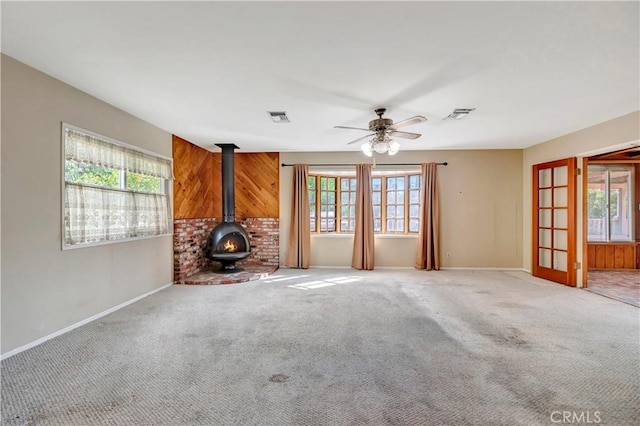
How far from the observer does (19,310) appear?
2.55 metres

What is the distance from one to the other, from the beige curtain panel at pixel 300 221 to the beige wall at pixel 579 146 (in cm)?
453

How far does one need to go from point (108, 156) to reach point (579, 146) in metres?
6.90

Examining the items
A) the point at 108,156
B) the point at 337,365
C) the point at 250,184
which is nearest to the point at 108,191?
the point at 108,156

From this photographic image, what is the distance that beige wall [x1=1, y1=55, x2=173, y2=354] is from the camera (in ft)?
8.16

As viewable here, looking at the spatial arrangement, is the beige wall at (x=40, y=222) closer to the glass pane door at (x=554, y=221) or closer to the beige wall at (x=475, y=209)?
the beige wall at (x=475, y=209)

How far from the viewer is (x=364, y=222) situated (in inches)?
237

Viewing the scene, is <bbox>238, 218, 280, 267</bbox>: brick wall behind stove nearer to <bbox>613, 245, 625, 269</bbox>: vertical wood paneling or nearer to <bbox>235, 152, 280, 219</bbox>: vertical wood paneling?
<bbox>235, 152, 280, 219</bbox>: vertical wood paneling

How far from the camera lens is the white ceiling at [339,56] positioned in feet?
6.14

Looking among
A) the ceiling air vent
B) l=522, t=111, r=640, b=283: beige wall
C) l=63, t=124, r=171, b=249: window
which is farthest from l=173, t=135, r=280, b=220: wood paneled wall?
l=522, t=111, r=640, b=283: beige wall

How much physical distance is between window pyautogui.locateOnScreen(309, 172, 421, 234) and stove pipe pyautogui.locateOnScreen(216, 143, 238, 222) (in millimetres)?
1749

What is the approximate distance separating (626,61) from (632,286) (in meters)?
4.31

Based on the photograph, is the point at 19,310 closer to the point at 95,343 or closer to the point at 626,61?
the point at 95,343

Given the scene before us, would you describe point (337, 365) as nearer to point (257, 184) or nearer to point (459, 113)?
point (459, 113)

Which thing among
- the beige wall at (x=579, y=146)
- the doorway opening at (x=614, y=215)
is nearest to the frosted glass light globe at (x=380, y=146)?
the beige wall at (x=579, y=146)
